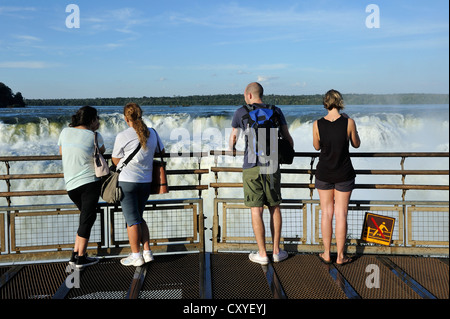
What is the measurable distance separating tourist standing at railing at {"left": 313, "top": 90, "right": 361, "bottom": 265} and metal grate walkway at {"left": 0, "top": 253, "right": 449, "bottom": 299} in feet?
1.78

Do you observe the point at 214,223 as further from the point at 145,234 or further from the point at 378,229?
Answer: the point at 378,229

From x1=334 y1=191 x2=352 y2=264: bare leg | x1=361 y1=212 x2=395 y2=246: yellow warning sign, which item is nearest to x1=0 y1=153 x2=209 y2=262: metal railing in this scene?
x1=334 y1=191 x2=352 y2=264: bare leg

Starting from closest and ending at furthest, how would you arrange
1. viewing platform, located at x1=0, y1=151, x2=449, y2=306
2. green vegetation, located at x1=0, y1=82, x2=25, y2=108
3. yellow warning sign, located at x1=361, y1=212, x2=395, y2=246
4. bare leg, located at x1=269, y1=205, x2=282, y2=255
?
viewing platform, located at x1=0, y1=151, x2=449, y2=306 < bare leg, located at x1=269, y1=205, x2=282, y2=255 < yellow warning sign, located at x1=361, y1=212, x2=395, y2=246 < green vegetation, located at x1=0, y1=82, x2=25, y2=108

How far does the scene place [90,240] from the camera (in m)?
5.68

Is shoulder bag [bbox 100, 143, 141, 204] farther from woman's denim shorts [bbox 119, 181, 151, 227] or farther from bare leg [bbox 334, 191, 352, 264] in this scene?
bare leg [bbox 334, 191, 352, 264]

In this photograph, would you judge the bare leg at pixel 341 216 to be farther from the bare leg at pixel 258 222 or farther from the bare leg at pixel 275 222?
the bare leg at pixel 258 222

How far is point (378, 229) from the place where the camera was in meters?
→ 5.74

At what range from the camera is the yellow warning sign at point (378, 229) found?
5691 mm

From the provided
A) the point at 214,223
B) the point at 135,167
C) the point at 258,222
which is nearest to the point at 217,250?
the point at 214,223

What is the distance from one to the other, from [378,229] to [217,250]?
82.7 inches

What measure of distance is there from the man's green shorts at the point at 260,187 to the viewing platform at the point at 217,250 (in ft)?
1.60

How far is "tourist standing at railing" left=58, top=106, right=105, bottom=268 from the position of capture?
4.91 meters
